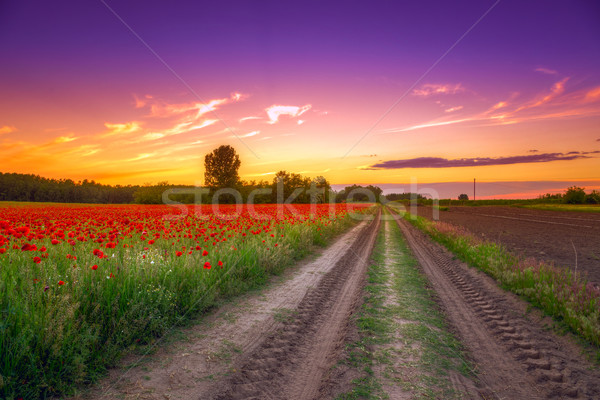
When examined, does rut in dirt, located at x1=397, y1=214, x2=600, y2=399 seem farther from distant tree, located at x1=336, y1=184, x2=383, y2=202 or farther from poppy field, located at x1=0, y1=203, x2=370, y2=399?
distant tree, located at x1=336, y1=184, x2=383, y2=202

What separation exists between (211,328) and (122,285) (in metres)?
1.53

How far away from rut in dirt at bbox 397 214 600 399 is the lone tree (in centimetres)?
5554

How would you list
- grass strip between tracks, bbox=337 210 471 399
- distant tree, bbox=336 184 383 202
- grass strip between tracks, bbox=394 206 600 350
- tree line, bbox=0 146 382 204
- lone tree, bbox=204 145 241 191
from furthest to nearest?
1. distant tree, bbox=336 184 383 202
2. lone tree, bbox=204 145 241 191
3. tree line, bbox=0 146 382 204
4. grass strip between tracks, bbox=394 206 600 350
5. grass strip between tracks, bbox=337 210 471 399

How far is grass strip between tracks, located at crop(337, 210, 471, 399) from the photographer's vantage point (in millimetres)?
3465

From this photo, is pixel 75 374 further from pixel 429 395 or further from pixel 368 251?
pixel 368 251

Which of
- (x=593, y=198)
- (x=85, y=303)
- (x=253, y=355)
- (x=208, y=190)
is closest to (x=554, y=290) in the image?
(x=253, y=355)

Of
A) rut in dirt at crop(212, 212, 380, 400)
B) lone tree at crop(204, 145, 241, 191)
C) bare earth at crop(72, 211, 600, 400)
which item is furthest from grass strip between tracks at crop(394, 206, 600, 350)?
lone tree at crop(204, 145, 241, 191)

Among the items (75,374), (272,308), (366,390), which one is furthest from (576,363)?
(75,374)

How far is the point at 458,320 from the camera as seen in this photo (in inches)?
222

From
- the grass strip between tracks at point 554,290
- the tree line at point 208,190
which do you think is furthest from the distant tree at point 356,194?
the grass strip between tracks at point 554,290

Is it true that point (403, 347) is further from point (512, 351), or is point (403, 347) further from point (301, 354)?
point (512, 351)

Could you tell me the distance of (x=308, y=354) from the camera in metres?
4.24

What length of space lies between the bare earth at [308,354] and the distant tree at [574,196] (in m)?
79.7

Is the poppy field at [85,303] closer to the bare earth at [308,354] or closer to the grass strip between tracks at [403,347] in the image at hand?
the bare earth at [308,354]
